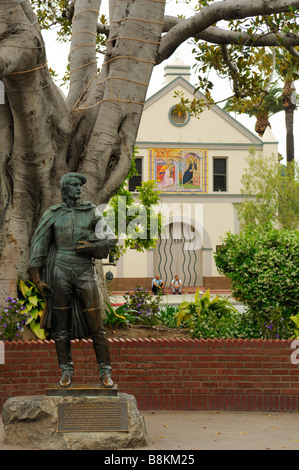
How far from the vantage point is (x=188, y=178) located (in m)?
32.9

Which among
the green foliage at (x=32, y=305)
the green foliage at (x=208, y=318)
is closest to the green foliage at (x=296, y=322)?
the green foliage at (x=208, y=318)

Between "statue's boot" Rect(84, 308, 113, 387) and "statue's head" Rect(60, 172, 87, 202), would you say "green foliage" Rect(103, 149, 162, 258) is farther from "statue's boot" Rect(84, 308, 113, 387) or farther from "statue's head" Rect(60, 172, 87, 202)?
"statue's boot" Rect(84, 308, 113, 387)

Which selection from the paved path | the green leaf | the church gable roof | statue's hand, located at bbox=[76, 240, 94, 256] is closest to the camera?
statue's hand, located at bbox=[76, 240, 94, 256]

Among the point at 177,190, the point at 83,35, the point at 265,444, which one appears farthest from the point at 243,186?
the point at 265,444

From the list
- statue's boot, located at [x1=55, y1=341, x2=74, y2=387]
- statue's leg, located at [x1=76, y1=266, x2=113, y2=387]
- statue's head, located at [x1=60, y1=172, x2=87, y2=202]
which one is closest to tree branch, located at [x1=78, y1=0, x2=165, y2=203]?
statue's head, located at [x1=60, y1=172, x2=87, y2=202]

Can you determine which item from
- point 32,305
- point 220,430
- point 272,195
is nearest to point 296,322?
point 220,430

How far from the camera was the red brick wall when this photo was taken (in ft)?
29.7

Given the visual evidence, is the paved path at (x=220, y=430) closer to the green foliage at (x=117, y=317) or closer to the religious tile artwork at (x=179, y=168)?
the green foliage at (x=117, y=317)

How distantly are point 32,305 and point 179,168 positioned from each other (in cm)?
2384

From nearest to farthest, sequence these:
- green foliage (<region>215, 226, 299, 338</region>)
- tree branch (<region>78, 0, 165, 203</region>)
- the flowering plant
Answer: the flowering plant
green foliage (<region>215, 226, 299, 338</region>)
tree branch (<region>78, 0, 165, 203</region>)

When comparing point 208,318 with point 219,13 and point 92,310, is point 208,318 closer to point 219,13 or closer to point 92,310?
point 92,310

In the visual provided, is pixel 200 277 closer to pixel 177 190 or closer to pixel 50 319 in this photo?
pixel 177 190

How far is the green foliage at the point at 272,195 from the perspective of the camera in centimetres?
2992

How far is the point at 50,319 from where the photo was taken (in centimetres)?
708
